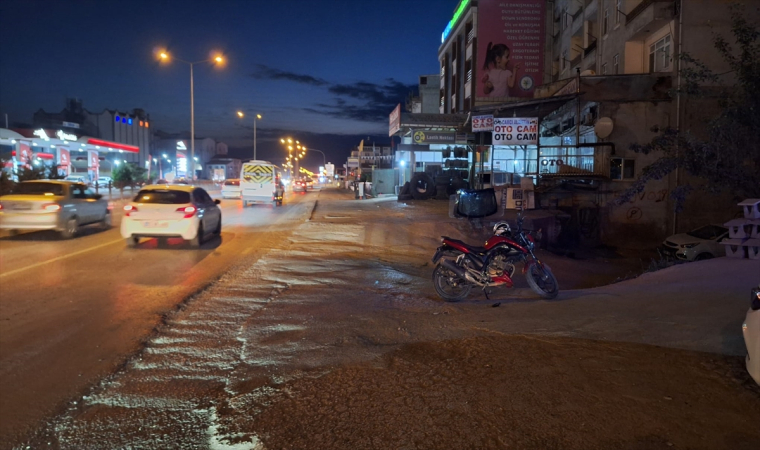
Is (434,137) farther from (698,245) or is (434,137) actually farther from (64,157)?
(64,157)

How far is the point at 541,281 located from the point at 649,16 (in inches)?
642

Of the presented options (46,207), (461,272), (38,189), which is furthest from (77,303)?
(38,189)

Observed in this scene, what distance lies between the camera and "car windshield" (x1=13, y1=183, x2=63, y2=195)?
15.7 m

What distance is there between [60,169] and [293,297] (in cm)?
4320

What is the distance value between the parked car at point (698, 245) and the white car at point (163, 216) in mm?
13285

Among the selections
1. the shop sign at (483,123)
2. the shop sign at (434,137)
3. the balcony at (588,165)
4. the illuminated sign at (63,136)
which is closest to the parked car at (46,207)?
the shop sign at (483,123)

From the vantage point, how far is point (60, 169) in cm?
4444

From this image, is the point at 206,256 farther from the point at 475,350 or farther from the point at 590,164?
the point at 590,164

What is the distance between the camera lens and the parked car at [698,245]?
15.5 metres

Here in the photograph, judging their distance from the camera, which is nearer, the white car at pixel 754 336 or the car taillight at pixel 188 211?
the white car at pixel 754 336

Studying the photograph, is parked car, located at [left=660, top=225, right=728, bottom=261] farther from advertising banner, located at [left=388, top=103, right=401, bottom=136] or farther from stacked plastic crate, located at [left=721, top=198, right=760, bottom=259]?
advertising banner, located at [left=388, top=103, right=401, bottom=136]

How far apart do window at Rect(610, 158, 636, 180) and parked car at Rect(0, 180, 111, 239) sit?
18.4 m

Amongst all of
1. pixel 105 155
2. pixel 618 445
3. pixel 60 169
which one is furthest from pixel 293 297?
pixel 105 155

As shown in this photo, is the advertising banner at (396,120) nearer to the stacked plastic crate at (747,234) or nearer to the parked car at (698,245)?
the parked car at (698,245)
